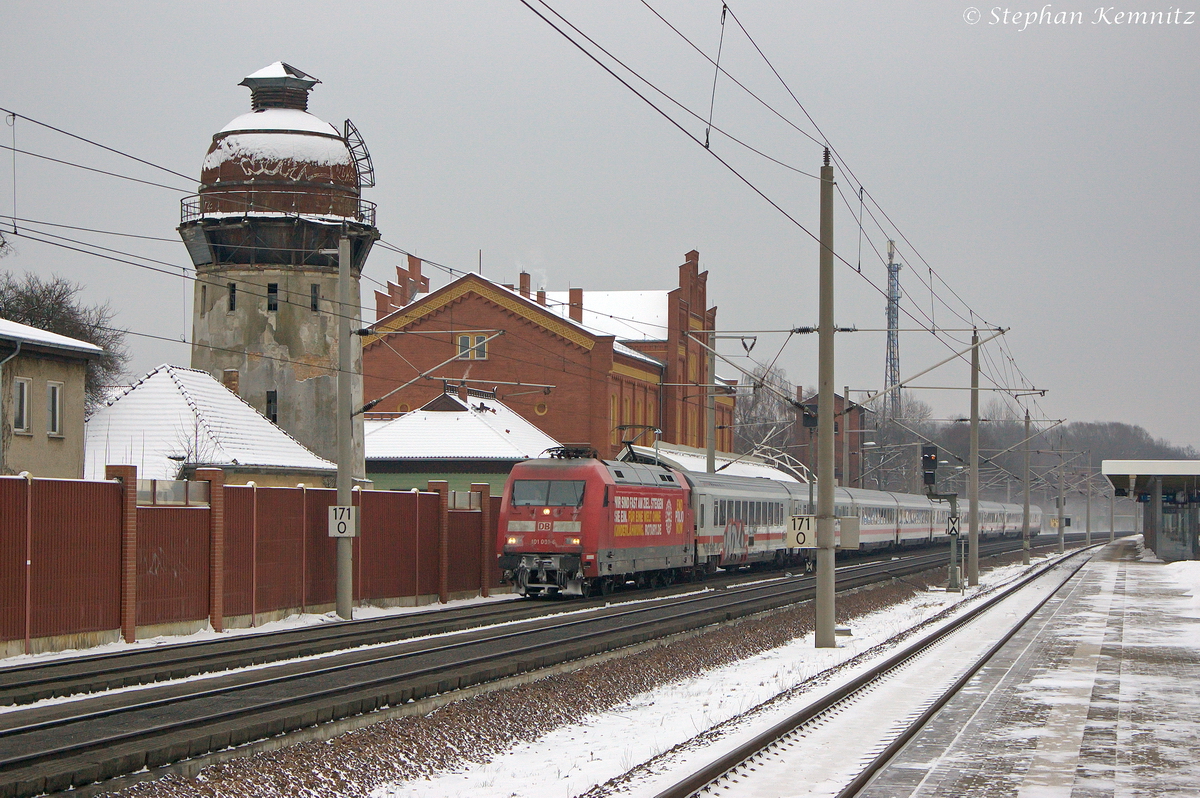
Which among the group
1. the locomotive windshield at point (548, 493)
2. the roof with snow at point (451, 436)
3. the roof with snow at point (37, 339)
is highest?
the roof with snow at point (37, 339)

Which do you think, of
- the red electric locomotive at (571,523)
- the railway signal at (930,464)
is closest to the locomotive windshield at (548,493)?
the red electric locomotive at (571,523)

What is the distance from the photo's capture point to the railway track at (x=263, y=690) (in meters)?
11.2

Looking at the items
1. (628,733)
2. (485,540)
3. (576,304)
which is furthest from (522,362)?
(628,733)

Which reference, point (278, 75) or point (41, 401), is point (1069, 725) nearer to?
point (41, 401)

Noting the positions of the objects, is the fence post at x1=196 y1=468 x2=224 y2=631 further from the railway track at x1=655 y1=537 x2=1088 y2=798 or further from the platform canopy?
the platform canopy

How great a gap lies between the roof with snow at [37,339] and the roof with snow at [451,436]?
2131 centimetres

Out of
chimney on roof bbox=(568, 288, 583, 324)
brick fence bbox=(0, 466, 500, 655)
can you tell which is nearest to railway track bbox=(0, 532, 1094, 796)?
brick fence bbox=(0, 466, 500, 655)

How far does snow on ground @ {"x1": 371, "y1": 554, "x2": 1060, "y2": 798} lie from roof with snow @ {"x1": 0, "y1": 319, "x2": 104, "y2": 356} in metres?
20.7

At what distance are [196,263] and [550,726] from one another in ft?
125

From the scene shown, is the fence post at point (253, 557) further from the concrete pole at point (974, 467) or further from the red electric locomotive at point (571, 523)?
the concrete pole at point (974, 467)

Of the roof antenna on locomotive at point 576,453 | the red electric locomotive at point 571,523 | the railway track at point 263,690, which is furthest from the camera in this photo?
the roof antenna on locomotive at point 576,453

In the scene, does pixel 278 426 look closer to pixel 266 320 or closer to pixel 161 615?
pixel 266 320

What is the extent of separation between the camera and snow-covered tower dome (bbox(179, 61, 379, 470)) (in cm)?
4666

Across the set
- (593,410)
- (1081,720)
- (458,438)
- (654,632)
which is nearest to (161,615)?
(654,632)
